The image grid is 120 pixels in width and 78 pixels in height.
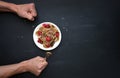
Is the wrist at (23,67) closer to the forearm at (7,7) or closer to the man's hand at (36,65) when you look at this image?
the man's hand at (36,65)

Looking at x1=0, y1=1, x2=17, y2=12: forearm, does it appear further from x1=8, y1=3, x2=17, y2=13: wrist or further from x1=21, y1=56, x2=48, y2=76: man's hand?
x1=21, y1=56, x2=48, y2=76: man's hand

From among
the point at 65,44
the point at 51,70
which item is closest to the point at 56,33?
the point at 65,44

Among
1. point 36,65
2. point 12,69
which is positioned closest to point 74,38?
point 36,65

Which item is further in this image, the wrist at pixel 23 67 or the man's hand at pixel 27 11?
the man's hand at pixel 27 11

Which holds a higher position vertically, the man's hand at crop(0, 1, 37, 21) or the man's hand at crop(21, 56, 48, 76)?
the man's hand at crop(0, 1, 37, 21)

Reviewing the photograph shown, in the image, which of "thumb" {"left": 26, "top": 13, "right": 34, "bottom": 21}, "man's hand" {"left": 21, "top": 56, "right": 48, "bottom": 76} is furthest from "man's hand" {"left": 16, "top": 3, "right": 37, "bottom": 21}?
"man's hand" {"left": 21, "top": 56, "right": 48, "bottom": 76}

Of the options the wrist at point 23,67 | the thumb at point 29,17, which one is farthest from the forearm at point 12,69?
the thumb at point 29,17
